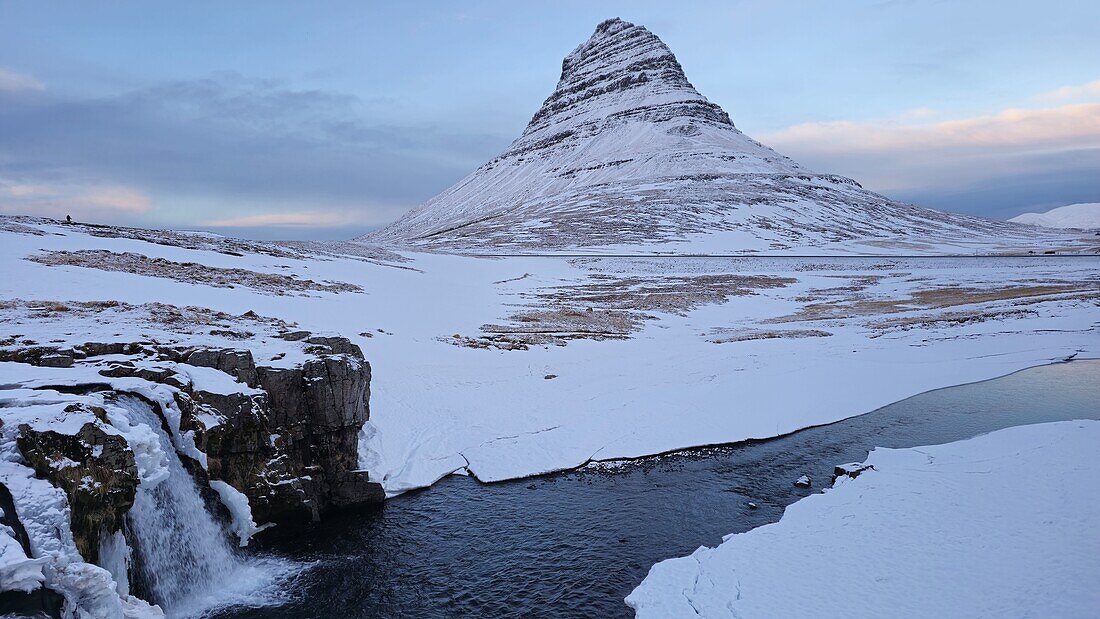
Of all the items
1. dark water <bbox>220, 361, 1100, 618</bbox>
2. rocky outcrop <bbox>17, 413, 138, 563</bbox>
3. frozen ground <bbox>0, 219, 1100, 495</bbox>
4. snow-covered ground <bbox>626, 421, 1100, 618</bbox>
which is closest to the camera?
rocky outcrop <bbox>17, 413, 138, 563</bbox>

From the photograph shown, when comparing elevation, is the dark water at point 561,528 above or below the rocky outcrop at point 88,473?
below

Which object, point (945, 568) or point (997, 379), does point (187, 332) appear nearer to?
point (945, 568)

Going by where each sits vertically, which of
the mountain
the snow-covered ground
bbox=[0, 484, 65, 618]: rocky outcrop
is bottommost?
the snow-covered ground

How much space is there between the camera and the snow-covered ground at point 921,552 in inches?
380

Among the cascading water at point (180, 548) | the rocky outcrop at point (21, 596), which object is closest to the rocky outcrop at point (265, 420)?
the cascading water at point (180, 548)

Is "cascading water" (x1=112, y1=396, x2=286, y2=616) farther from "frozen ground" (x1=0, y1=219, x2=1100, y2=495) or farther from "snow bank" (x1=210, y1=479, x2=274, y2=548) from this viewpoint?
"frozen ground" (x1=0, y1=219, x2=1100, y2=495)

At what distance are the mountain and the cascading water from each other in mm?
83074

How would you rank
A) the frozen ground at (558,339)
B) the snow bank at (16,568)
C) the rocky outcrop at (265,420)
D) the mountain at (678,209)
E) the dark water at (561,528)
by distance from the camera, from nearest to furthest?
the snow bank at (16,568), the dark water at (561,528), the rocky outcrop at (265,420), the frozen ground at (558,339), the mountain at (678,209)

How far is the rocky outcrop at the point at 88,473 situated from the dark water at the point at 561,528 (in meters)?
2.89

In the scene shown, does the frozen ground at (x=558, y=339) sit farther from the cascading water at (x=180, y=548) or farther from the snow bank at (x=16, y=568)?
the snow bank at (x=16, y=568)

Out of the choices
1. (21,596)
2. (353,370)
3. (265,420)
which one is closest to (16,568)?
(21,596)

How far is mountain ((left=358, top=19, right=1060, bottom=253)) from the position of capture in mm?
108688

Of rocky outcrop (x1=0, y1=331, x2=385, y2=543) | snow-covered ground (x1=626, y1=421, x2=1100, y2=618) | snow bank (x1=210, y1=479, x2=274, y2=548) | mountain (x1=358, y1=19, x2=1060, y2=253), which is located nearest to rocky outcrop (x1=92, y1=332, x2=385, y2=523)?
rocky outcrop (x1=0, y1=331, x2=385, y2=543)

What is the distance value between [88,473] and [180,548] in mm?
2788
